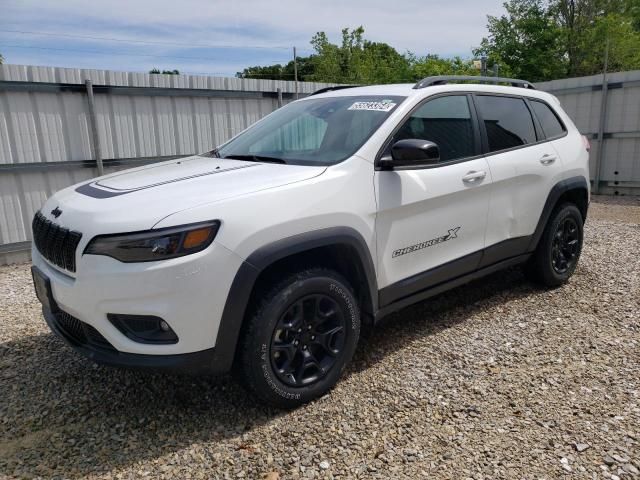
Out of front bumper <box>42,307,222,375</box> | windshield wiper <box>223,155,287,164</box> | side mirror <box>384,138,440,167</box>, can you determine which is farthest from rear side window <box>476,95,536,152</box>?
front bumper <box>42,307,222,375</box>

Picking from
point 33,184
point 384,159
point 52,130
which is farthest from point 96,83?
point 384,159

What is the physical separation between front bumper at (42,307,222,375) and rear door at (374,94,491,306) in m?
1.18

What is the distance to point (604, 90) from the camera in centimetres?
1048

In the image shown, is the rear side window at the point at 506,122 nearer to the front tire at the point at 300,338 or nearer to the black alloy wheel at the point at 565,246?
the black alloy wheel at the point at 565,246

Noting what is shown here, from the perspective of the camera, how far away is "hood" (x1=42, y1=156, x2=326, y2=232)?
2.36 meters

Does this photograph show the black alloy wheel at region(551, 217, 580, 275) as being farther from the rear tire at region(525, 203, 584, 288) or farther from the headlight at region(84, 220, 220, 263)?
the headlight at region(84, 220, 220, 263)

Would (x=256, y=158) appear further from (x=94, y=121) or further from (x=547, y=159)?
(x=94, y=121)

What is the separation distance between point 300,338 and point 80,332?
116cm

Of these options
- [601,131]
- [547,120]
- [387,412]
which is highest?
[547,120]

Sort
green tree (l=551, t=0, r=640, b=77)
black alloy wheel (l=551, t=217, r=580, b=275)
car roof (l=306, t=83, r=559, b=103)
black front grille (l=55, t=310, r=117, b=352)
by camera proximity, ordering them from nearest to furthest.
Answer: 1. black front grille (l=55, t=310, r=117, b=352)
2. car roof (l=306, t=83, r=559, b=103)
3. black alloy wheel (l=551, t=217, r=580, b=275)
4. green tree (l=551, t=0, r=640, b=77)

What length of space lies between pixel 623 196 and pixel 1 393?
11569mm

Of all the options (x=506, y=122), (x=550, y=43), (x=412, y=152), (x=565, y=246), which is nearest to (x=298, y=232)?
(x=412, y=152)

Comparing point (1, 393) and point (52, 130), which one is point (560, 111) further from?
point (52, 130)

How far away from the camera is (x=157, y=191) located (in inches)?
102
